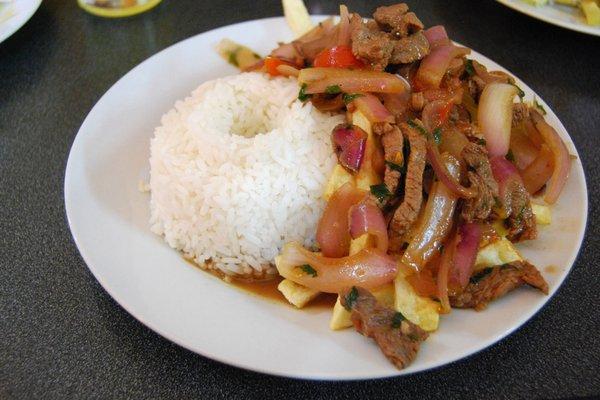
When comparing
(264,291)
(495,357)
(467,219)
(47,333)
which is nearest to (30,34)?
A: (47,333)

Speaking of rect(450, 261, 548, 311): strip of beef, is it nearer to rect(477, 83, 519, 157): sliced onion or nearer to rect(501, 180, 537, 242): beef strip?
rect(501, 180, 537, 242): beef strip

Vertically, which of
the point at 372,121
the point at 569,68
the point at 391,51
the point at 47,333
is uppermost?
the point at 391,51

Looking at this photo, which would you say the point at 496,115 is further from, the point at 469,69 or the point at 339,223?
the point at 339,223

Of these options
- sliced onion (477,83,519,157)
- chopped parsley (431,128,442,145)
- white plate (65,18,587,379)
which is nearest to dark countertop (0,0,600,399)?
white plate (65,18,587,379)

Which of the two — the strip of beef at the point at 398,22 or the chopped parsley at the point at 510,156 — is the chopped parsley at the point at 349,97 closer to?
the strip of beef at the point at 398,22

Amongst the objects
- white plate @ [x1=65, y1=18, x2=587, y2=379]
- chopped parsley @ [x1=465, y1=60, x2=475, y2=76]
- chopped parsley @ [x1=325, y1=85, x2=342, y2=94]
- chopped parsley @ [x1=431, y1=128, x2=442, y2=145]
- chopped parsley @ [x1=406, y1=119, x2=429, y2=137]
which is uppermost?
chopped parsley @ [x1=465, y1=60, x2=475, y2=76]

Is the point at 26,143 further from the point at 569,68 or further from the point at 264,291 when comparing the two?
the point at 569,68
